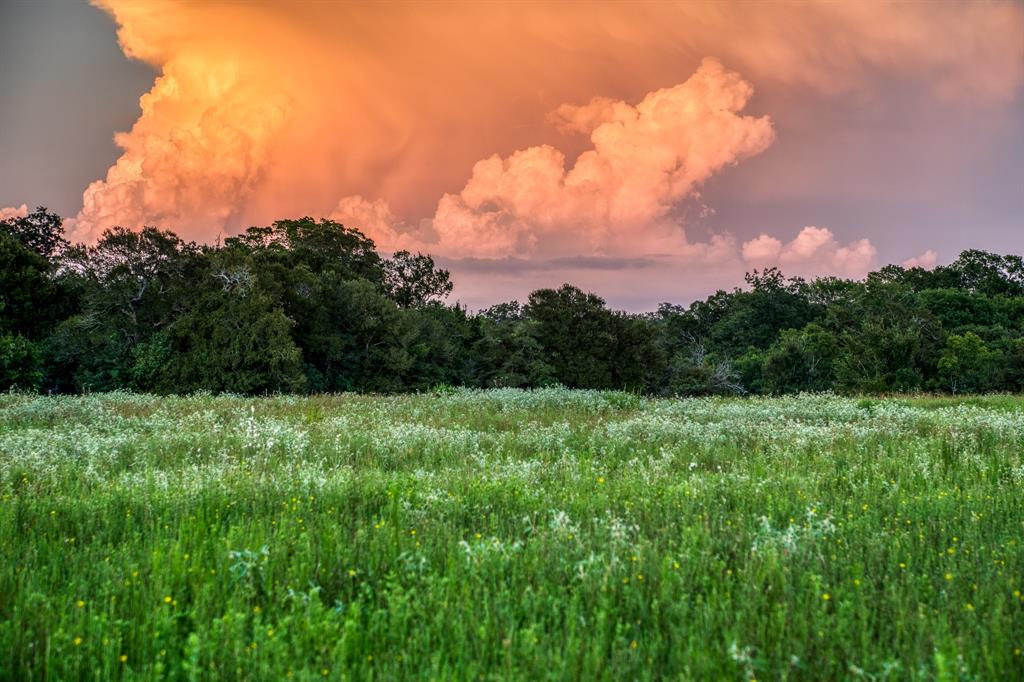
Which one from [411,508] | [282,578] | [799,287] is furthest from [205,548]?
[799,287]

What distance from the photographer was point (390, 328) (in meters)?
48.7

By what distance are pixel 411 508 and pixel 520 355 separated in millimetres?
49413

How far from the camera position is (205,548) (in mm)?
5051

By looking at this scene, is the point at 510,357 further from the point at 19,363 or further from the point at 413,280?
the point at 19,363

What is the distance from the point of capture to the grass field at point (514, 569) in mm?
3447

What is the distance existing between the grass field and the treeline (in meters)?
31.7

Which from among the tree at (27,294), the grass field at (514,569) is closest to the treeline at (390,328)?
the tree at (27,294)

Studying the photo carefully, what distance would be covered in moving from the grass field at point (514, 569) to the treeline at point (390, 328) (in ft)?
104

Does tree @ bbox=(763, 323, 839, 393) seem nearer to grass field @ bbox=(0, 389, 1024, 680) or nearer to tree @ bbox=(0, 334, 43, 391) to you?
grass field @ bbox=(0, 389, 1024, 680)

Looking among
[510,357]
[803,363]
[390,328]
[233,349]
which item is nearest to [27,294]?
[233,349]

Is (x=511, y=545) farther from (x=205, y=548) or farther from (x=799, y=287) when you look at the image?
(x=799, y=287)

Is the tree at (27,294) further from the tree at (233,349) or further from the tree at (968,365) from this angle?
the tree at (968,365)

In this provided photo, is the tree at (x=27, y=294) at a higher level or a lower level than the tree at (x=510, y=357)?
higher

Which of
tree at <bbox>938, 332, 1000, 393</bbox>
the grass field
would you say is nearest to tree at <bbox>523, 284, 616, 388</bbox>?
tree at <bbox>938, 332, 1000, 393</bbox>
